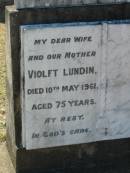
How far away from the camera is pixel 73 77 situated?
431 cm

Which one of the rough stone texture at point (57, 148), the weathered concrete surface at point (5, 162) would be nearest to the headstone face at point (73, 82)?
the rough stone texture at point (57, 148)

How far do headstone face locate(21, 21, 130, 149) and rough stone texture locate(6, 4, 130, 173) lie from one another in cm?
9

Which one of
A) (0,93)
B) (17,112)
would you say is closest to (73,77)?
(17,112)

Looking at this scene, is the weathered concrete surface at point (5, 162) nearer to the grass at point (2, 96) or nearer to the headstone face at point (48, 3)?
the grass at point (2, 96)

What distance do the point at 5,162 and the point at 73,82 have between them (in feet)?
3.68

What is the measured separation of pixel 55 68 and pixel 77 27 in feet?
1.27

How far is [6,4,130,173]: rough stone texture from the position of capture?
4.18 metres

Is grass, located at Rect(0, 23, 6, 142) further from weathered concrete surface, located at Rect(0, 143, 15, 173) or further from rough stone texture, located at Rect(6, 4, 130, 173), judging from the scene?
rough stone texture, located at Rect(6, 4, 130, 173)

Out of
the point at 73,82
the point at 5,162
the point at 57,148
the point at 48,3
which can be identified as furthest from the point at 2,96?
the point at 48,3

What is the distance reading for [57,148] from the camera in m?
4.57

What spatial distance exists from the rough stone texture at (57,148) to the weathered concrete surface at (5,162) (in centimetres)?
10

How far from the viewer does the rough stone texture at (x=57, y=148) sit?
418cm

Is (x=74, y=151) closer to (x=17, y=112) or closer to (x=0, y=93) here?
(x=17, y=112)

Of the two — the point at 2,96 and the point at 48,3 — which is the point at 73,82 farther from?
the point at 2,96
